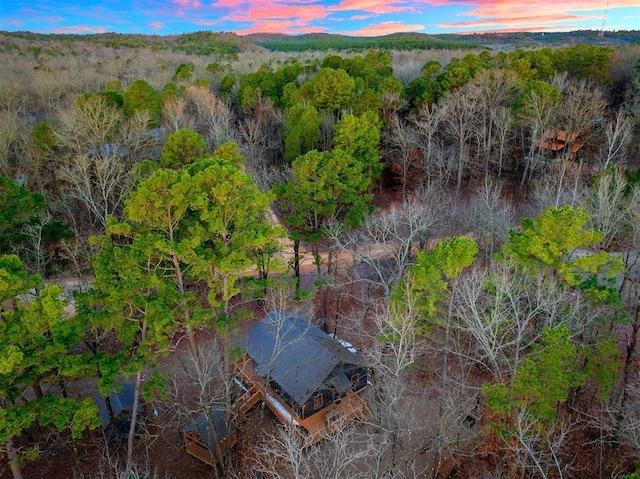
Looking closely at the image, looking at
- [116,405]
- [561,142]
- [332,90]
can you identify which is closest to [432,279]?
[116,405]

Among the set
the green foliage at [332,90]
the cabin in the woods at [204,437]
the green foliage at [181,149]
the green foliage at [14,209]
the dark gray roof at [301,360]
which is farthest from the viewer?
the green foliage at [332,90]

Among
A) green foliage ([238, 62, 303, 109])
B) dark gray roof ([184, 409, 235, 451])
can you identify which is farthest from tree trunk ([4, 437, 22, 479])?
green foliage ([238, 62, 303, 109])

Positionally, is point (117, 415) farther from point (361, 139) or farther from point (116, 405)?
point (361, 139)

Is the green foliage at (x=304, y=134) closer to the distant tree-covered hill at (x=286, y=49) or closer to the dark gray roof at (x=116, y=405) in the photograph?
the dark gray roof at (x=116, y=405)

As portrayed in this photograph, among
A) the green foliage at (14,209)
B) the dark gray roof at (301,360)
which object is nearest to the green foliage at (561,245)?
the dark gray roof at (301,360)

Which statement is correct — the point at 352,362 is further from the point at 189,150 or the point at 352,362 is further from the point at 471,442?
the point at 189,150

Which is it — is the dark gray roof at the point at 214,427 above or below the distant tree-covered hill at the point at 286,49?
below

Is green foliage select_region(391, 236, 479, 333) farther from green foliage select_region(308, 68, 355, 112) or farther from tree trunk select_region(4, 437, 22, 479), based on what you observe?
green foliage select_region(308, 68, 355, 112)
